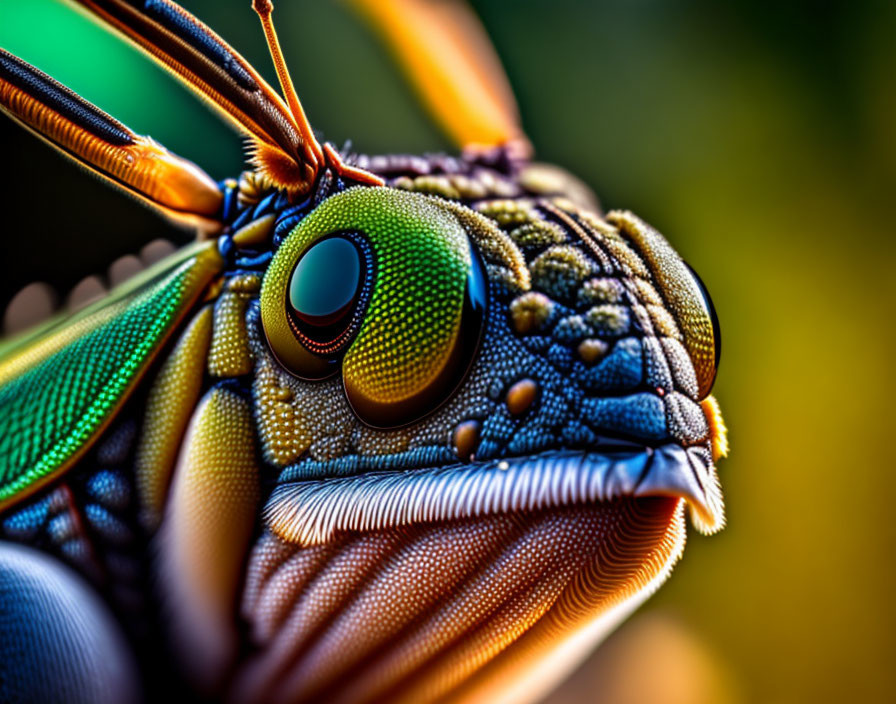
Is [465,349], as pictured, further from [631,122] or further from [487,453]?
[631,122]

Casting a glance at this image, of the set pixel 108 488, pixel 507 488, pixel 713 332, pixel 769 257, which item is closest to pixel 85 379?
pixel 108 488

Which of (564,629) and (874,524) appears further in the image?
(874,524)

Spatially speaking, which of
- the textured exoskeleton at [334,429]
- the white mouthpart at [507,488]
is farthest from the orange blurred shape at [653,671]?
the white mouthpart at [507,488]

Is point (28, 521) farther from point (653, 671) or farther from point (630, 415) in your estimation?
point (653, 671)

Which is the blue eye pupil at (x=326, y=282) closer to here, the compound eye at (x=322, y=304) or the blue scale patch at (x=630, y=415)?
the compound eye at (x=322, y=304)

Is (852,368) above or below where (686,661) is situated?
above

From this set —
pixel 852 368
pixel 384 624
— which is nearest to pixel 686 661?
pixel 852 368

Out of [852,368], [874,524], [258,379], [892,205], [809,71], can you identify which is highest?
[809,71]

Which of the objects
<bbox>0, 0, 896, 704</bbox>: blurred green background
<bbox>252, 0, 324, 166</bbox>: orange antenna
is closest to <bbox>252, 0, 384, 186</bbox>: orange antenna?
Answer: <bbox>252, 0, 324, 166</bbox>: orange antenna
